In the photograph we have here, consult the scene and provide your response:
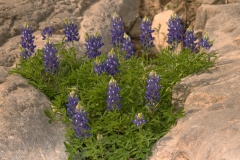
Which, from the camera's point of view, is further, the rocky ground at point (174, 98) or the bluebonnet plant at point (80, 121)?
the bluebonnet plant at point (80, 121)

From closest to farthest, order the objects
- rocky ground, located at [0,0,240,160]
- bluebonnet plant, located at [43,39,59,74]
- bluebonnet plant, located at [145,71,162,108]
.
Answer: rocky ground, located at [0,0,240,160] → bluebonnet plant, located at [145,71,162,108] → bluebonnet plant, located at [43,39,59,74]

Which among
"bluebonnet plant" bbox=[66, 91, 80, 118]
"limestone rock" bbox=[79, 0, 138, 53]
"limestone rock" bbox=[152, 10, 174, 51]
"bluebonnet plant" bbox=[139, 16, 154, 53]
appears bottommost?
"limestone rock" bbox=[152, 10, 174, 51]

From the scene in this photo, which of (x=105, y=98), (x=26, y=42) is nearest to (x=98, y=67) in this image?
(x=105, y=98)

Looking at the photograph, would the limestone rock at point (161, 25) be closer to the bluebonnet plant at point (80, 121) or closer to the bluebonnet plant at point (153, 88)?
the bluebonnet plant at point (153, 88)

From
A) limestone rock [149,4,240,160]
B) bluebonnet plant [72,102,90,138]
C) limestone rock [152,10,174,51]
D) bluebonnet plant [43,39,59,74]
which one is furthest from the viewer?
limestone rock [152,10,174,51]

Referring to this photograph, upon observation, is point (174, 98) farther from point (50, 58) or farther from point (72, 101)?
point (50, 58)

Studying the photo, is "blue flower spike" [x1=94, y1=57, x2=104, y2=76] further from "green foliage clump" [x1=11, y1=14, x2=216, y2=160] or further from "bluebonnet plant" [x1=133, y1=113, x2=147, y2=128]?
"bluebonnet plant" [x1=133, y1=113, x2=147, y2=128]

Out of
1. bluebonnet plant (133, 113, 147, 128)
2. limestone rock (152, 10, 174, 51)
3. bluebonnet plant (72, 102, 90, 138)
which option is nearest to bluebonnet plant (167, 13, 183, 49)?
bluebonnet plant (133, 113, 147, 128)

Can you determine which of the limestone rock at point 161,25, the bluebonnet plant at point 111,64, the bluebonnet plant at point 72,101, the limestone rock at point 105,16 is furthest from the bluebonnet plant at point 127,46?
the limestone rock at point 161,25
